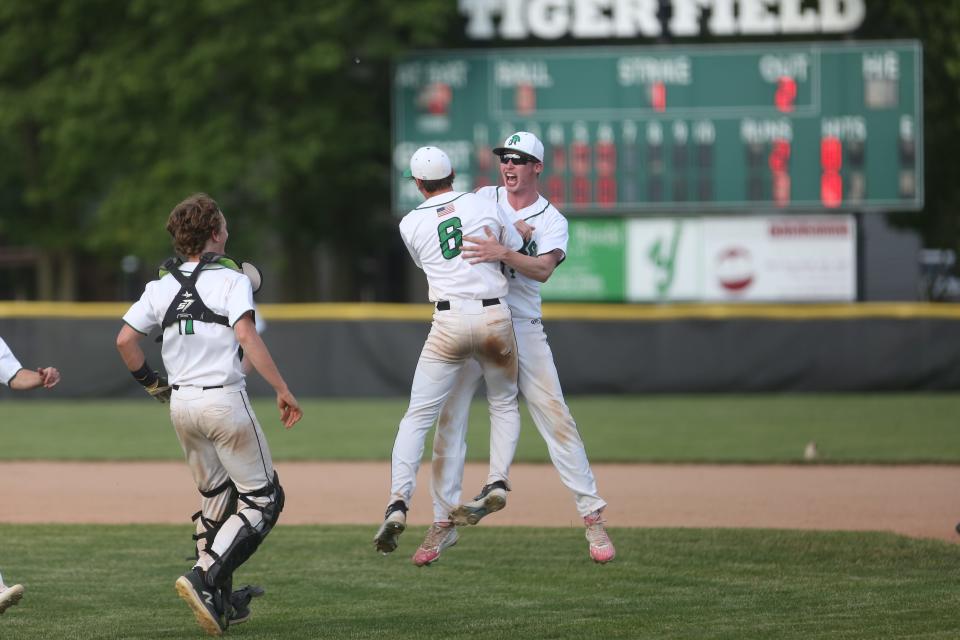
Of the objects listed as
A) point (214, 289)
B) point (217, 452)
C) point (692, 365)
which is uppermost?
point (214, 289)

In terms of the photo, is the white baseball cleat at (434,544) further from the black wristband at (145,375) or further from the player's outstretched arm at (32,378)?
the player's outstretched arm at (32,378)

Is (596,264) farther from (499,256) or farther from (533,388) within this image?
(499,256)

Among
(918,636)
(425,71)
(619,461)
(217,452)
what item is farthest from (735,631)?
(425,71)

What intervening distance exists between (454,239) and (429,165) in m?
0.38

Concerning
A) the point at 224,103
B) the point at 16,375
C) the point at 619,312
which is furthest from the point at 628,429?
the point at 224,103

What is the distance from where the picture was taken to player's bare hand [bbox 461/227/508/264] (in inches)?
285

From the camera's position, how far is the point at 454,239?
7352mm

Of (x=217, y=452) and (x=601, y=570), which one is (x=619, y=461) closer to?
(x=601, y=570)

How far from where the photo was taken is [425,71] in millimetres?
20797

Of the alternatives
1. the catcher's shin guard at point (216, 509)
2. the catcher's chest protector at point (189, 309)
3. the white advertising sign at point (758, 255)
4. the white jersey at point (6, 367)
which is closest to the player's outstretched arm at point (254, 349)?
the catcher's chest protector at point (189, 309)

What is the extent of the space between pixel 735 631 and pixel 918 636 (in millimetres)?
742

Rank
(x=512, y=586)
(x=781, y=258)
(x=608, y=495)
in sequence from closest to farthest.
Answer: (x=512, y=586), (x=608, y=495), (x=781, y=258)

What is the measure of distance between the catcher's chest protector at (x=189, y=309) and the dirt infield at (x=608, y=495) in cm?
420

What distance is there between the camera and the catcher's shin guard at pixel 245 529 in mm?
6276
